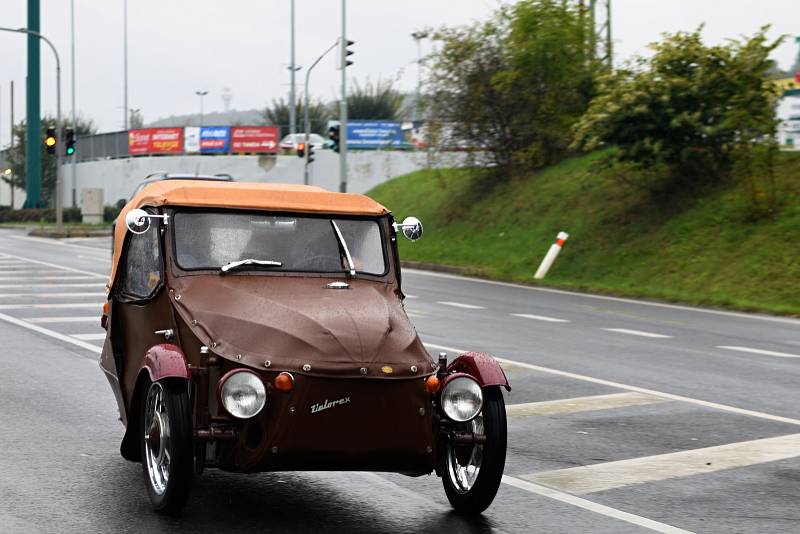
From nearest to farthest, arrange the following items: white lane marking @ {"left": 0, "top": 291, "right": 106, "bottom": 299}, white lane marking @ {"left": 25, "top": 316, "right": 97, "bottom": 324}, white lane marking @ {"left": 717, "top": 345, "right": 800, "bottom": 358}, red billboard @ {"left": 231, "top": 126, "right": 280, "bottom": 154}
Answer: white lane marking @ {"left": 717, "top": 345, "right": 800, "bottom": 358}
white lane marking @ {"left": 25, "top": 316, "right": 97, "bottom": 324}
white lane marking @ {"left": 0, "top": 291, "right": 106, "bottom": 299}
red billboard @ {"left": 231, "top": 126, "right": 280, "bottom": 154}

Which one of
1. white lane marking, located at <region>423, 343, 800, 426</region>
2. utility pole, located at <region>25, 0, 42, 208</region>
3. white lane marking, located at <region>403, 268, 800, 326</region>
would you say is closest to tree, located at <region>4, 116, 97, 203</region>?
utility pole, located at <region>25, 0, 42, 208</region>

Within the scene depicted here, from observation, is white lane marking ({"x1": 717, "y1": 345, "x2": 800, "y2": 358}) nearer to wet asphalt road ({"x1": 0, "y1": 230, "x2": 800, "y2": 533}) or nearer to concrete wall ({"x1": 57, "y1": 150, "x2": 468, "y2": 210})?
wet asphalt road ({"x1": 0, "y1": 230, "x2": 800, "y2": 533})

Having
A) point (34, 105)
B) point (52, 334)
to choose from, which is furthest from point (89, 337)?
point (34, 105)

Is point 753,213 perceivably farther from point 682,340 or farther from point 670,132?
point 682,340

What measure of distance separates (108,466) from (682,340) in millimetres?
9402

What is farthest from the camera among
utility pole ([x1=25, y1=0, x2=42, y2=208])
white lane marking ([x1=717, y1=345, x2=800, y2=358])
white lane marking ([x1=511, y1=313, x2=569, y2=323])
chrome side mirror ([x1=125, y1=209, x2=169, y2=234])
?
utility pole ([x1=25, y1=0, x2=42, y2=208])

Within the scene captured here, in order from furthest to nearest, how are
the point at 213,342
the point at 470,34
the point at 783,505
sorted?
the point at 470,34
the point at 783,505
the point at 213,342

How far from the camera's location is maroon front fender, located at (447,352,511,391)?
21.0 feet

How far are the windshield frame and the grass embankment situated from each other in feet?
44.7

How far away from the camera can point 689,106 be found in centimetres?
2522

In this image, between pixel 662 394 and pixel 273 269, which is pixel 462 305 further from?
pixel 273 269

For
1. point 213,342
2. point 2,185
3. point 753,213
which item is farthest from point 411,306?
point 2,185

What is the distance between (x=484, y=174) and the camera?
116 feet

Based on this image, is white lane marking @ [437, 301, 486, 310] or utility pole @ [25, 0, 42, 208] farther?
utility pole @ [25, 0, 42, 208]
